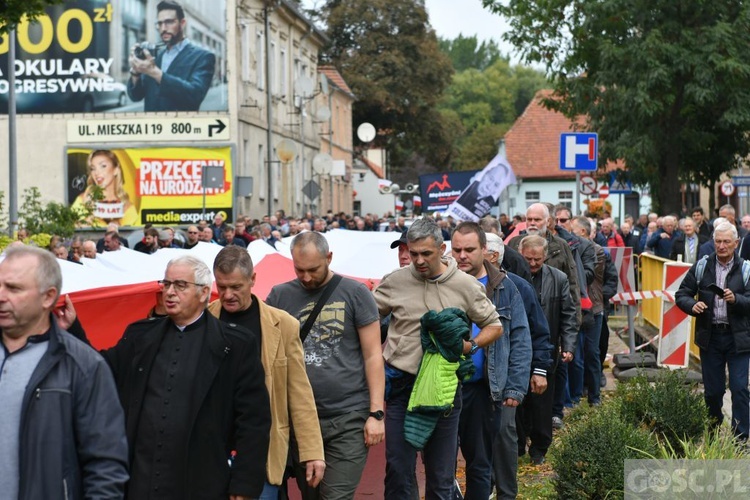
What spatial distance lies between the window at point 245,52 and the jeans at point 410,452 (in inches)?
1354

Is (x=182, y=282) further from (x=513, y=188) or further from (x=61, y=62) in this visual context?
(x=513, y=188)

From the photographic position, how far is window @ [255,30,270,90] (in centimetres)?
4385

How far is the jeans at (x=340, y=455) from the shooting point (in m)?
7.06

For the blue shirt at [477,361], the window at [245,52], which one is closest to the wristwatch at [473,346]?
the blue shirt at [477,361]

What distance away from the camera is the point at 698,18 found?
106 ft

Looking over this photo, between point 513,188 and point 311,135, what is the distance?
2123 centimetres

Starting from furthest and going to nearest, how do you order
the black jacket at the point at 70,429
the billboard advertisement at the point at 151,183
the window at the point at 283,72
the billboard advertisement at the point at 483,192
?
the window at the point at 283,72 → the billboard advertisement at the point at 151,183 → the billboard advertisement at the point at 483,192 → the black jacket at the point at 70,429

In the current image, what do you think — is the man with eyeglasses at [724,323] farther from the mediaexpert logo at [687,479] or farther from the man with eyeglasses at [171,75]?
the man with eyeglasses at [171,75]

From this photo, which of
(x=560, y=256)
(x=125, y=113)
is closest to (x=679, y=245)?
(x=560, y=256)

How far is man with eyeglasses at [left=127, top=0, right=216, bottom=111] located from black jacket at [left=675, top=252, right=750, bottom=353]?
29.5 metres

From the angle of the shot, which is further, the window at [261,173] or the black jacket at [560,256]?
the window at [261,173]

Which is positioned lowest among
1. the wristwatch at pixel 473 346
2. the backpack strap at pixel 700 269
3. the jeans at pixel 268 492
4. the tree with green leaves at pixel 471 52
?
the jeans at pixel 268 492

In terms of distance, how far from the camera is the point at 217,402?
578cm

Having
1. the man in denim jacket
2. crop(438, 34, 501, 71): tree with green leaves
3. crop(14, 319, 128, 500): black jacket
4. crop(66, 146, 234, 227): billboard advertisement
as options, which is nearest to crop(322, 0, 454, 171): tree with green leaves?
crop(66, 146, 234, 227): billboard advertisement
